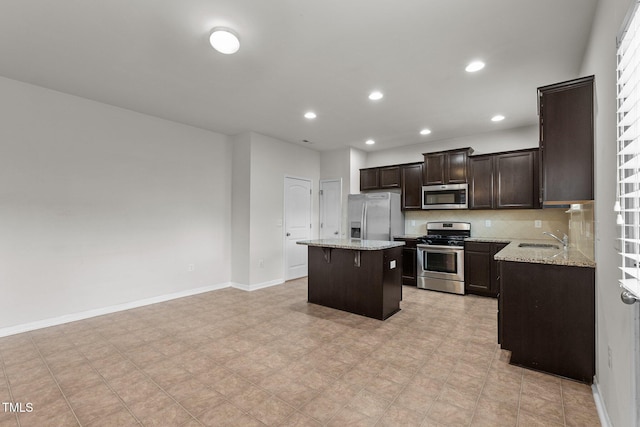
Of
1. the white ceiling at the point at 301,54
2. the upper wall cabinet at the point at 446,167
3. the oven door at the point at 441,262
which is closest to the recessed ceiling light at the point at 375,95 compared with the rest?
the white ceiling at the point at 301,54

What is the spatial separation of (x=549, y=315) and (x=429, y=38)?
2.48 meters

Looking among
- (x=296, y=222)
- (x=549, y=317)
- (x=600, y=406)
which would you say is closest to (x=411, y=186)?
(x=296, y=222)

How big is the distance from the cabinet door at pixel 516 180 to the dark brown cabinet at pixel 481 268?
0.75 metres

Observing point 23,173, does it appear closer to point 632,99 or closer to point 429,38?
point 429,38

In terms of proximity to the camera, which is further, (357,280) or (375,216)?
(375,216)

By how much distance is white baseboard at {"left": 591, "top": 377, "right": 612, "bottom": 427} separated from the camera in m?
1.79

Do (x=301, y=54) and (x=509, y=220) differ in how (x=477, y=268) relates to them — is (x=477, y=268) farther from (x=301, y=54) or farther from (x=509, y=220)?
(x=301, y=54)

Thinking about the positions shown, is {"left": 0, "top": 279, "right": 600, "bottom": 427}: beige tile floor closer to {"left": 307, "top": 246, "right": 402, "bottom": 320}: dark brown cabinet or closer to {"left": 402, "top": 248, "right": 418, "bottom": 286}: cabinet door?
{"left": 307, "top": 246, "right": 402, "bottom": 320}: dark brown cabinet

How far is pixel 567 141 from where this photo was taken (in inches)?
91.0

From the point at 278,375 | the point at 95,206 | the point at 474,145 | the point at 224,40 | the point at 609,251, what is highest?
the point at 224,40

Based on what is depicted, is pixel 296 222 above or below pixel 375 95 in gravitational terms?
below

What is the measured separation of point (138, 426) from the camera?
1810 mm

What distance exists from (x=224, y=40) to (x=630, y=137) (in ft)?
8.63

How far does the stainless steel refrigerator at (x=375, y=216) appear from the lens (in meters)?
5.66
